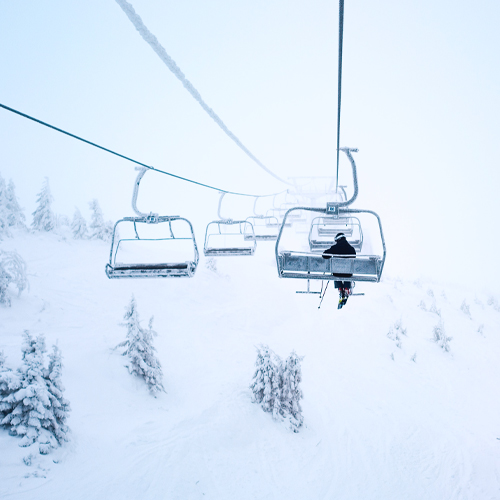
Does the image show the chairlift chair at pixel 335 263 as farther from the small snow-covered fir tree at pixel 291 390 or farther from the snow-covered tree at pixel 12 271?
the snow-covered tree at pixel 12 271

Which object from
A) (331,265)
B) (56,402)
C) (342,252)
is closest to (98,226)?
(56,402)

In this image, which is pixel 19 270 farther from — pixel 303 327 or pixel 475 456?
pixel 475 456

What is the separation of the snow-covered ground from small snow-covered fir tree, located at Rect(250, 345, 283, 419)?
0.42m

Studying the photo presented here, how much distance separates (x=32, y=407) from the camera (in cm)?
742

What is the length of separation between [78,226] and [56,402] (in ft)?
75.0

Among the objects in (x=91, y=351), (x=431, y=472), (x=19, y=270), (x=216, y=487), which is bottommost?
(x=431, y=472)

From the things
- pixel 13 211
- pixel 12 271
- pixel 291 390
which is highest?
pixel 13 211

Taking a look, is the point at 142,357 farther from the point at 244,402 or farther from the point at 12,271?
the point at 12,271

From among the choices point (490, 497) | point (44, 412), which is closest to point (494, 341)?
point (490, 497)

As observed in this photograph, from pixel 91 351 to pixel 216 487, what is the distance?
7066mm

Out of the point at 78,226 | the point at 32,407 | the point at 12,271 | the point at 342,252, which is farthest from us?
the point at 78,226

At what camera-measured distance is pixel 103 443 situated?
8320 millimetres

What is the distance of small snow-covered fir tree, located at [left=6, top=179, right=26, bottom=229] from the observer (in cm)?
2403

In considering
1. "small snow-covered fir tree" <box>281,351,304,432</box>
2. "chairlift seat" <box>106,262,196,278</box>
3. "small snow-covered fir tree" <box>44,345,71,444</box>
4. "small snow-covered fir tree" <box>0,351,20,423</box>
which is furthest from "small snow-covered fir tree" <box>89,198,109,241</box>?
"chairlift seat" <box>106,262,196,278</box>
